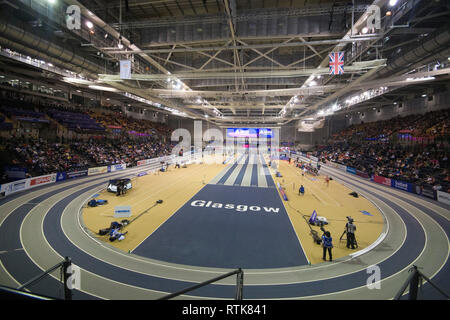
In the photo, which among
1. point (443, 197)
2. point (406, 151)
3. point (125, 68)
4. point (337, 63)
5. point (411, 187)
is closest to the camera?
point (337, 63)

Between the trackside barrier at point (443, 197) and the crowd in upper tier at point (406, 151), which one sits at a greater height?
the crowd in upper tier at point (406, 151)

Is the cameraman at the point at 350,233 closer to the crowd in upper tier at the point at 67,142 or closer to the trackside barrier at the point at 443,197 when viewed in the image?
the trackside barrier at the point at 443,197

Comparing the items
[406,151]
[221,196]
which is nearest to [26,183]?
[221,196]

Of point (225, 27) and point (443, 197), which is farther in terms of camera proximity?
point (443, 197)

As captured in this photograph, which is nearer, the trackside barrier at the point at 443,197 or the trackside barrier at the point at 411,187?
the trackside barrier at the point at 443,197

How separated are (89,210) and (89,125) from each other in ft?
76.1

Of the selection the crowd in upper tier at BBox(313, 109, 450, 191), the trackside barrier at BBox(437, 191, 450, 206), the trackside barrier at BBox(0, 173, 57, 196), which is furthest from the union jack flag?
the trackside barrier at BBox(0, 173, 57, 196)

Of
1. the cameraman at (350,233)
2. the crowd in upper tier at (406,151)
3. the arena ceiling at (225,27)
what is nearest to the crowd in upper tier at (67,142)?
the arena ceiling at (225,27)

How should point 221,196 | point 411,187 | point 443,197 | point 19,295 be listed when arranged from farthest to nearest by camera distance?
point 411,187
point 221,196
point 443,197
point 19,295

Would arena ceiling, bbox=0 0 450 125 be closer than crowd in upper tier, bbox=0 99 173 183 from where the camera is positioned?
Yes

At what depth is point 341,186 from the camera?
67.2 ft

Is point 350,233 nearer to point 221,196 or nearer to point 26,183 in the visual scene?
point 221,196

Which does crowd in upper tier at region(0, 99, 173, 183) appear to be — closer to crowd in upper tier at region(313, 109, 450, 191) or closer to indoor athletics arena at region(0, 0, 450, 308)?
indoor athletics arena at region(0, 0, 450, 308)
